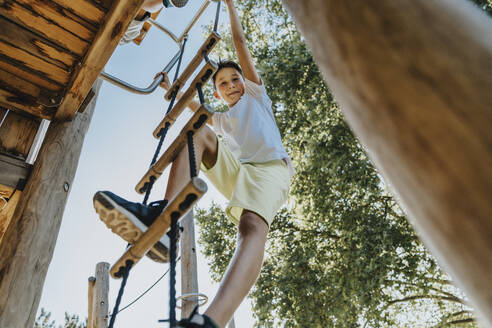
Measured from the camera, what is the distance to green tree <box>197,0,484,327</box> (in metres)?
5.91

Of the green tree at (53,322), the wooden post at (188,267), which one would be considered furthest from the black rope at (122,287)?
the green tree at (53,322)

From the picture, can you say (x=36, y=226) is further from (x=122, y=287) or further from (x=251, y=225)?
(x=251, y=225)

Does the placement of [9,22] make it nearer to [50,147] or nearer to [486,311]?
[50,147]

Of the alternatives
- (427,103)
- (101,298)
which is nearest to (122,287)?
(427,103)

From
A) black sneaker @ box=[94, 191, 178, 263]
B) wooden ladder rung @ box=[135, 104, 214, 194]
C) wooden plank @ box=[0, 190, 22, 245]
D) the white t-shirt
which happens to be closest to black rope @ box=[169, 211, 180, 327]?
black sneaker @ box=[94, 191, 178, 263]

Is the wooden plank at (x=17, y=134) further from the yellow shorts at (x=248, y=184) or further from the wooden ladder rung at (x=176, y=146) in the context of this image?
the yellow shorts at (x=248, y=184)

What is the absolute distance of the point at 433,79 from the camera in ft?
0.98

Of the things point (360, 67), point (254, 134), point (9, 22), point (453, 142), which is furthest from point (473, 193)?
point (9, 22)

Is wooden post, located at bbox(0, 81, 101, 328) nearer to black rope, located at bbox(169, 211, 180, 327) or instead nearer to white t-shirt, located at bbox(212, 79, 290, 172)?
white t-shirt, located at bbox(212, 79, 290, 172)

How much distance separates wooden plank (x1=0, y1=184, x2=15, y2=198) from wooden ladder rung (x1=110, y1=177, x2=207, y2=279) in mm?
1394

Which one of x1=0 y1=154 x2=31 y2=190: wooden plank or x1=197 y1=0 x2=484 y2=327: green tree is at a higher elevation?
x1=197 y1=0 x2=484 y2=327: green tree

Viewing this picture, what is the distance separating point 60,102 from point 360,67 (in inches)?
109

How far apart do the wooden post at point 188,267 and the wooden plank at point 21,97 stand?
1731 mm

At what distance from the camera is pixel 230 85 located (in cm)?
302
